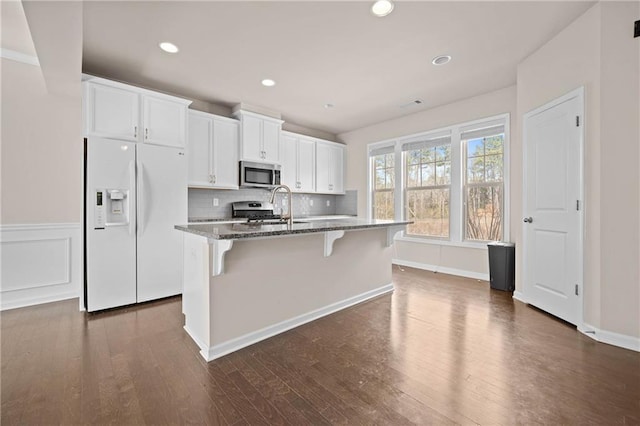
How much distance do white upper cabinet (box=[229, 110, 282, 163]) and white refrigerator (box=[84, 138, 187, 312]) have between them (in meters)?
1.13

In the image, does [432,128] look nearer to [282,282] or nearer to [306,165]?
[306,165]

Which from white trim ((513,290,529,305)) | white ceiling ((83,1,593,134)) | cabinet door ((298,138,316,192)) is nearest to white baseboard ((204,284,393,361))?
white trim ((513,290,529,305))

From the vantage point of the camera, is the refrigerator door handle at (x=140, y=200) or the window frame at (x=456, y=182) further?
the window frame at (x=456, y=182)

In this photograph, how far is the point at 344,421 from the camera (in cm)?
145

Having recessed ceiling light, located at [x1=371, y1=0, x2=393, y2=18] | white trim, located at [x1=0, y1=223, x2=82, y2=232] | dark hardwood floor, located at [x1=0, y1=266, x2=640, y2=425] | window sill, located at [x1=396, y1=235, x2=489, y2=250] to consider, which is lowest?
dark hardwood floor, located at [x1=0, y1=266, x2=640, y2=425]

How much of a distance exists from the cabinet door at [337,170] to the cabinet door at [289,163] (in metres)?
0.99

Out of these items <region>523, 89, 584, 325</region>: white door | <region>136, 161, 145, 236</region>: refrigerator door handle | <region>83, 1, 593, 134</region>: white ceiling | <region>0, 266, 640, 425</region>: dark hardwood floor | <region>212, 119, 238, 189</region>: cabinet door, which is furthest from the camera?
<region>212, 119, 238, 189</region>: cabinet door

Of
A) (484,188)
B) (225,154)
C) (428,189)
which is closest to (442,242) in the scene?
(428,189)

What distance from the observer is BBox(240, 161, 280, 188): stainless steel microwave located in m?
4.46

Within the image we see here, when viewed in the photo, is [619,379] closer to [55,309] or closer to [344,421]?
[344,421]

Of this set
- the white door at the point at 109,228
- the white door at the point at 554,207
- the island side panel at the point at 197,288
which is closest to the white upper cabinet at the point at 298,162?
the white door at the point at 109,228

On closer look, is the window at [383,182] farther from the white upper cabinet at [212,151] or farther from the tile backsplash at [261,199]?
the white upper cabinet at [212,151]

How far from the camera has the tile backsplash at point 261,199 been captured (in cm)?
436

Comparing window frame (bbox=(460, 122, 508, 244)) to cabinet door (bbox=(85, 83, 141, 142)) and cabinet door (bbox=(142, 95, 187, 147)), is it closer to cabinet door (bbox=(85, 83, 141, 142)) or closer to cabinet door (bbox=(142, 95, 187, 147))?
cabinet door (bbox=(142, 95, 187, 147))
